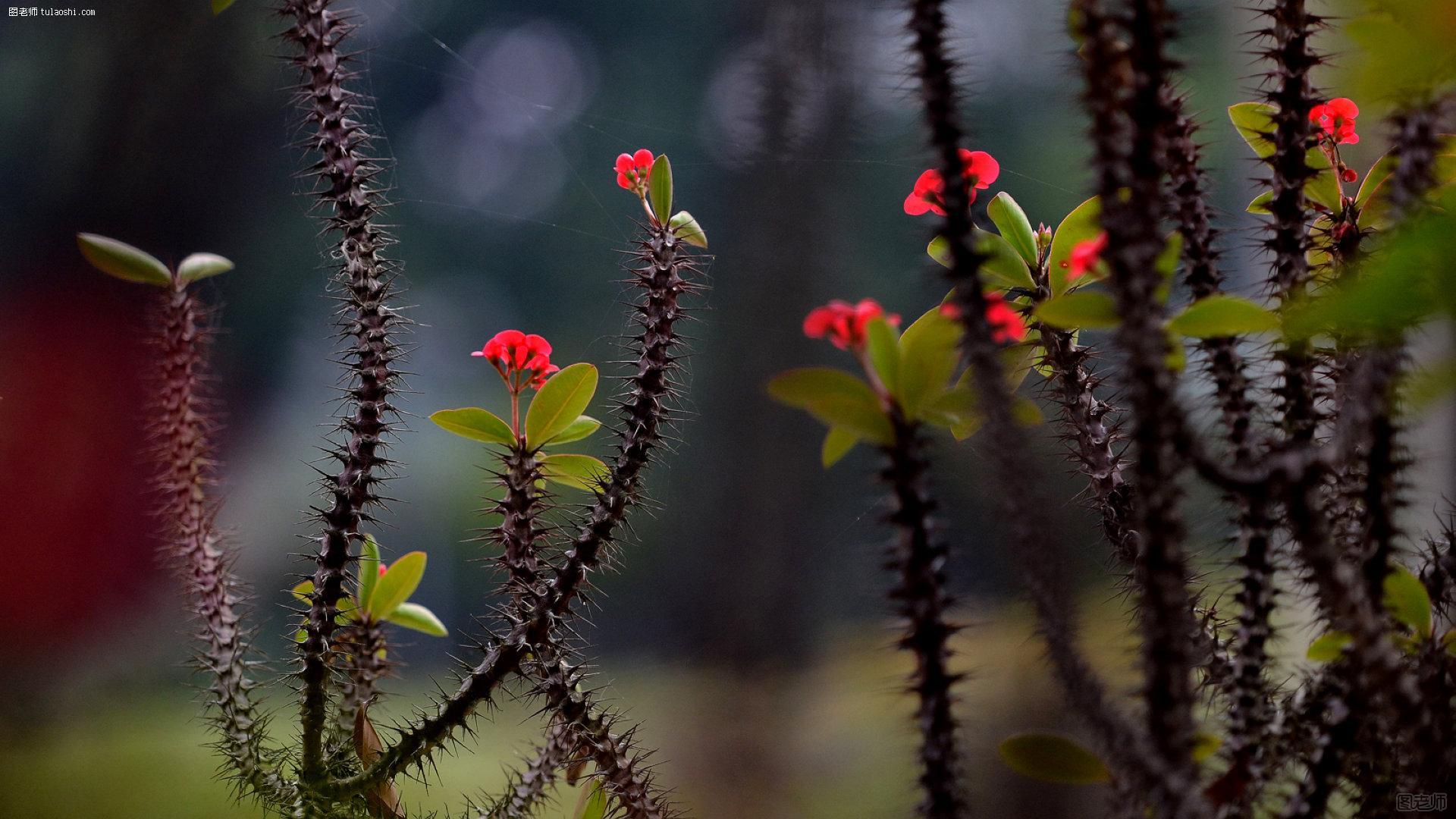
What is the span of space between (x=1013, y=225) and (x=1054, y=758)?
0.95 ft

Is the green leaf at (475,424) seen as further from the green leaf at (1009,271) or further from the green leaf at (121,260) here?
the green leaf at (1009,271)

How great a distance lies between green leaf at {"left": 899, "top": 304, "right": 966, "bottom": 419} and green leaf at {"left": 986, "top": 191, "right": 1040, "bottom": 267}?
208 mm

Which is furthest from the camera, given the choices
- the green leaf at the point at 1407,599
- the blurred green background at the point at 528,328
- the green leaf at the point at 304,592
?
the blurred green background at the point at 528,328

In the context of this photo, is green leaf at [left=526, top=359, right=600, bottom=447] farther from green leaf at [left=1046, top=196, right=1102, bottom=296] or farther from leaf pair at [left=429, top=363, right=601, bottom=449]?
green leaf at [left=1046, top=196, right=1102, bottom=296]

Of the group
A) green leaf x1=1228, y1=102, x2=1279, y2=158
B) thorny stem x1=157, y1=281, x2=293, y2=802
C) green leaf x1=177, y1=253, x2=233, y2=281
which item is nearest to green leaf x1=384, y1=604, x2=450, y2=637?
thorny stem x1=157, y1=281, x2=293, y2=802

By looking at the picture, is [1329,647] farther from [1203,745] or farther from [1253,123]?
[1253,123]

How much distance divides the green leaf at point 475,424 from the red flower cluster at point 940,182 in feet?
0.96

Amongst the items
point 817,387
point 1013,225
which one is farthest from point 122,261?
point 1013,225

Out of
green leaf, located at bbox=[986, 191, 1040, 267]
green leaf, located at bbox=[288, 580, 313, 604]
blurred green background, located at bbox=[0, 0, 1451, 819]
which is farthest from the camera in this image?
blurred green background, located at bbox=[0, 0, 1451, 819]

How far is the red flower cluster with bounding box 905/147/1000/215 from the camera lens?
0.97ft

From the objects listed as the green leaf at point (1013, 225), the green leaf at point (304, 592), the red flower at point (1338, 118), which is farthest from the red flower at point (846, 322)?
the green leaf at point (304, 592)

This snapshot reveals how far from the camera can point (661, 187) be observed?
512mm

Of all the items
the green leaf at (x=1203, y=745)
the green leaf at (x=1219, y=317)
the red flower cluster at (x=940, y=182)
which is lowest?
the green leaf at (x=1203, y=745)

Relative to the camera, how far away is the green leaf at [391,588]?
0.56 metres
